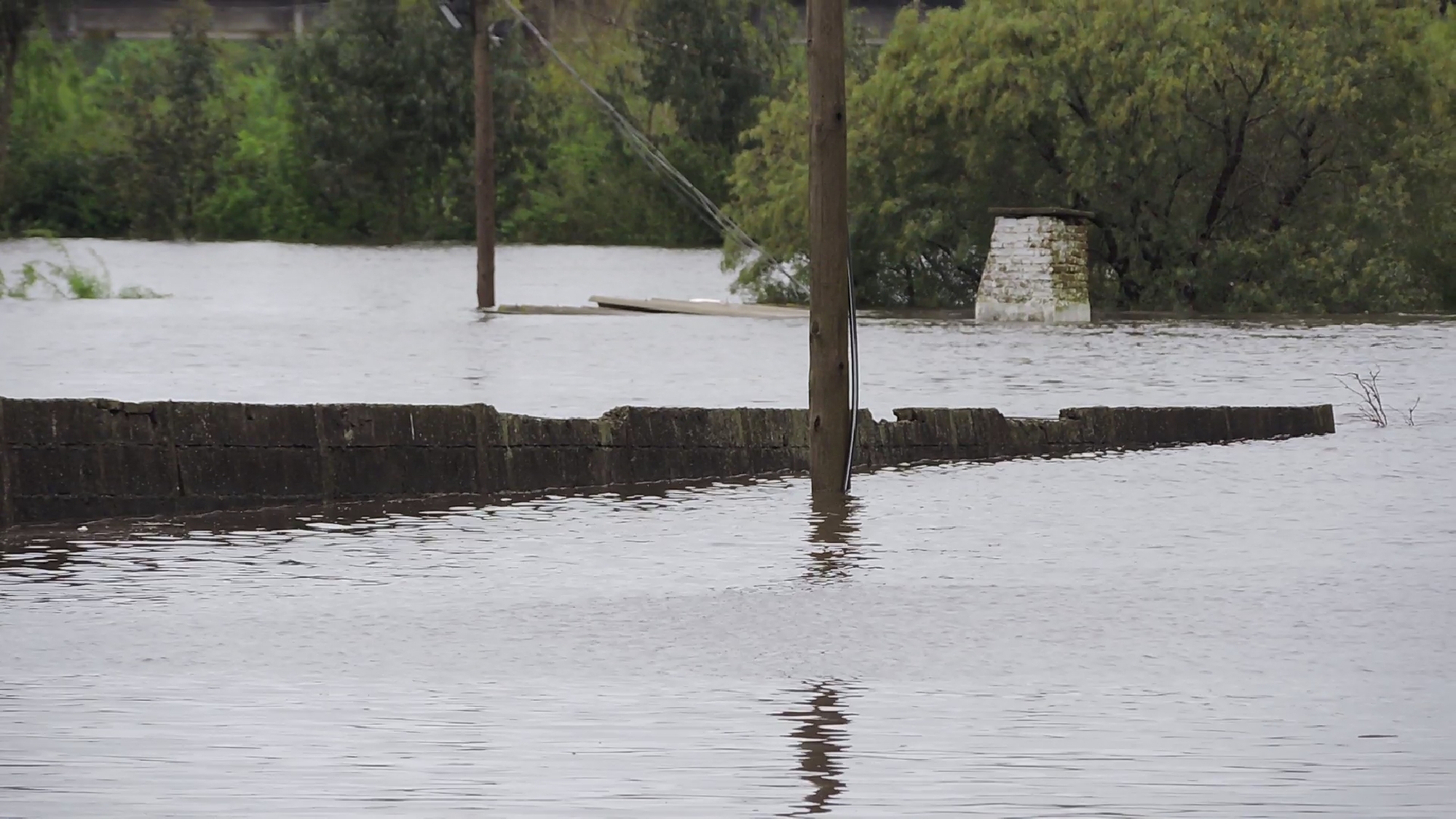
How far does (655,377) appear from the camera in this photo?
30719mm

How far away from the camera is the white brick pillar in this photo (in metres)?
44.8

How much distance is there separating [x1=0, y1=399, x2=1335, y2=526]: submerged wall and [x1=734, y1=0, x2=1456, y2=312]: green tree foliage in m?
28.8

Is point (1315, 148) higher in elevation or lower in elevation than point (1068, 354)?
higher

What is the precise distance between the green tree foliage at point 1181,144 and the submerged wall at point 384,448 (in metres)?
28.8

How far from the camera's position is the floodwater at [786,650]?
25.1 ft

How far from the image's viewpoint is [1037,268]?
45406mm

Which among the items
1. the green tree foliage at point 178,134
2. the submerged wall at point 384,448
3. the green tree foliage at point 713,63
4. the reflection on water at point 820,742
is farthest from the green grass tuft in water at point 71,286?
the reflection on water at point 820,742

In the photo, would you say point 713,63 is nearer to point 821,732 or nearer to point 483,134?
point 483,134

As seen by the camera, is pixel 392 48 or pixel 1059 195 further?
pixel 392 48

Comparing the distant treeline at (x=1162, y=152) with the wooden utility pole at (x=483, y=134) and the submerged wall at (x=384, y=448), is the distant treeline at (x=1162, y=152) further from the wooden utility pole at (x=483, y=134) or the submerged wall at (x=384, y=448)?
the submerged wall at (x=384, y=448)

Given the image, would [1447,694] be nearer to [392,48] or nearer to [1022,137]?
[1022,137]

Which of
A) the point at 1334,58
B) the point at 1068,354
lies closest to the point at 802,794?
the point at 1068,354

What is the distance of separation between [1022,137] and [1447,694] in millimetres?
42285

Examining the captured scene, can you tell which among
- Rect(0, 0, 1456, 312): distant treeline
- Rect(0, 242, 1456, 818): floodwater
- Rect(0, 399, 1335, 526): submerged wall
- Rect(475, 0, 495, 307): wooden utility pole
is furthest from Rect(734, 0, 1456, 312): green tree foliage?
Rect(0, 399, 1335, 526): submerged wall
